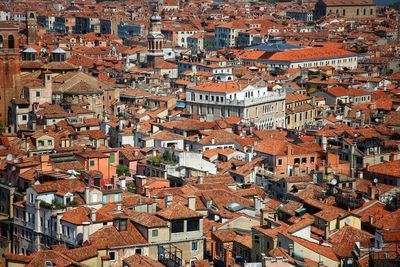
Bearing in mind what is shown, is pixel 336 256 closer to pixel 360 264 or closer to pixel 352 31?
pixel 360 264

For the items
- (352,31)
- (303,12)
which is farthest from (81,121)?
(303,12)

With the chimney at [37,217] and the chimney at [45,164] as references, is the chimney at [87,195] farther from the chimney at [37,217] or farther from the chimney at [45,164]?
the chimney at [45,164]

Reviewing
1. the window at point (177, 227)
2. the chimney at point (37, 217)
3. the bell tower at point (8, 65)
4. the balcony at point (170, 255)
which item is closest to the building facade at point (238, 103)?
the bell tower at point (8, 65)

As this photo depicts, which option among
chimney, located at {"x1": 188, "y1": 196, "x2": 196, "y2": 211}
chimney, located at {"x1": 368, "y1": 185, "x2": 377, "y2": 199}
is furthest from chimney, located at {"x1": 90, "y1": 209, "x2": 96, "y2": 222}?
chimney, located at {"x1": 368, "y1": 185, "x2": 377, "y2": 199}

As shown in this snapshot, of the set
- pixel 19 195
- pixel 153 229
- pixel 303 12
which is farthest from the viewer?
pixel 303 12

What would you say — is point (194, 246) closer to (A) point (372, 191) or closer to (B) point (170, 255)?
(B) point (170, 255)

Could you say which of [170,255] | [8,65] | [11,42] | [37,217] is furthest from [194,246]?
[11,42]
